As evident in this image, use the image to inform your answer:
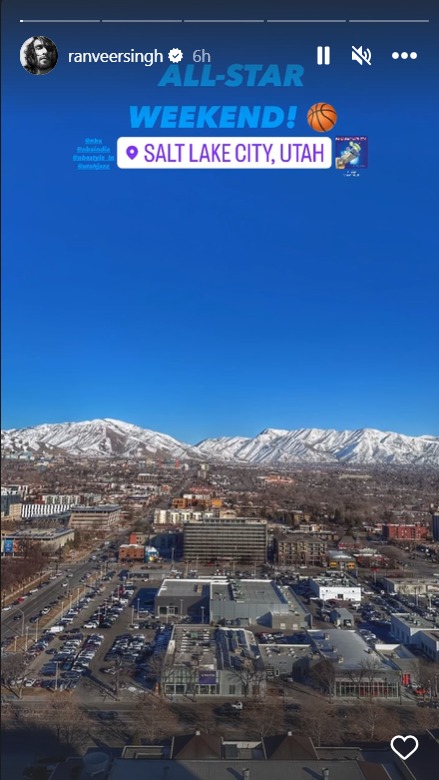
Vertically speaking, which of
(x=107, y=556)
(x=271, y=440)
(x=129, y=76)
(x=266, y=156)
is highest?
(x=129, y=76)

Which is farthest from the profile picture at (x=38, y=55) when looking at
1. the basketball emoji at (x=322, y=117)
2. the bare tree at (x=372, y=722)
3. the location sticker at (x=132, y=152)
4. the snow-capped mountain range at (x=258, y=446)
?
the bare tree at (x=372, y=722)

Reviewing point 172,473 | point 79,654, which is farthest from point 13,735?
point 172,473

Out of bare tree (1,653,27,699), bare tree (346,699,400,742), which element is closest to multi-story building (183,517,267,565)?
bare tree (346,699,400,742)

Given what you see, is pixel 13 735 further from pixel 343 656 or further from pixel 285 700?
pixel 343 656

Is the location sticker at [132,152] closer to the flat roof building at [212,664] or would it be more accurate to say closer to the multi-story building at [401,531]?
the multi-story building at [401,531]

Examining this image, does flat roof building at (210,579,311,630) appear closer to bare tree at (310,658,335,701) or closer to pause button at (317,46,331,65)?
bare tree at (310,658,335,701)

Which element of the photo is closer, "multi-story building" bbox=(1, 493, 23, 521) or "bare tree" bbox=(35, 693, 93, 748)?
"bare tree" bbox=(35, 693, 93, 748)

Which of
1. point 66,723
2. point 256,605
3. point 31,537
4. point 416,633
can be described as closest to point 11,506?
point 31,537
